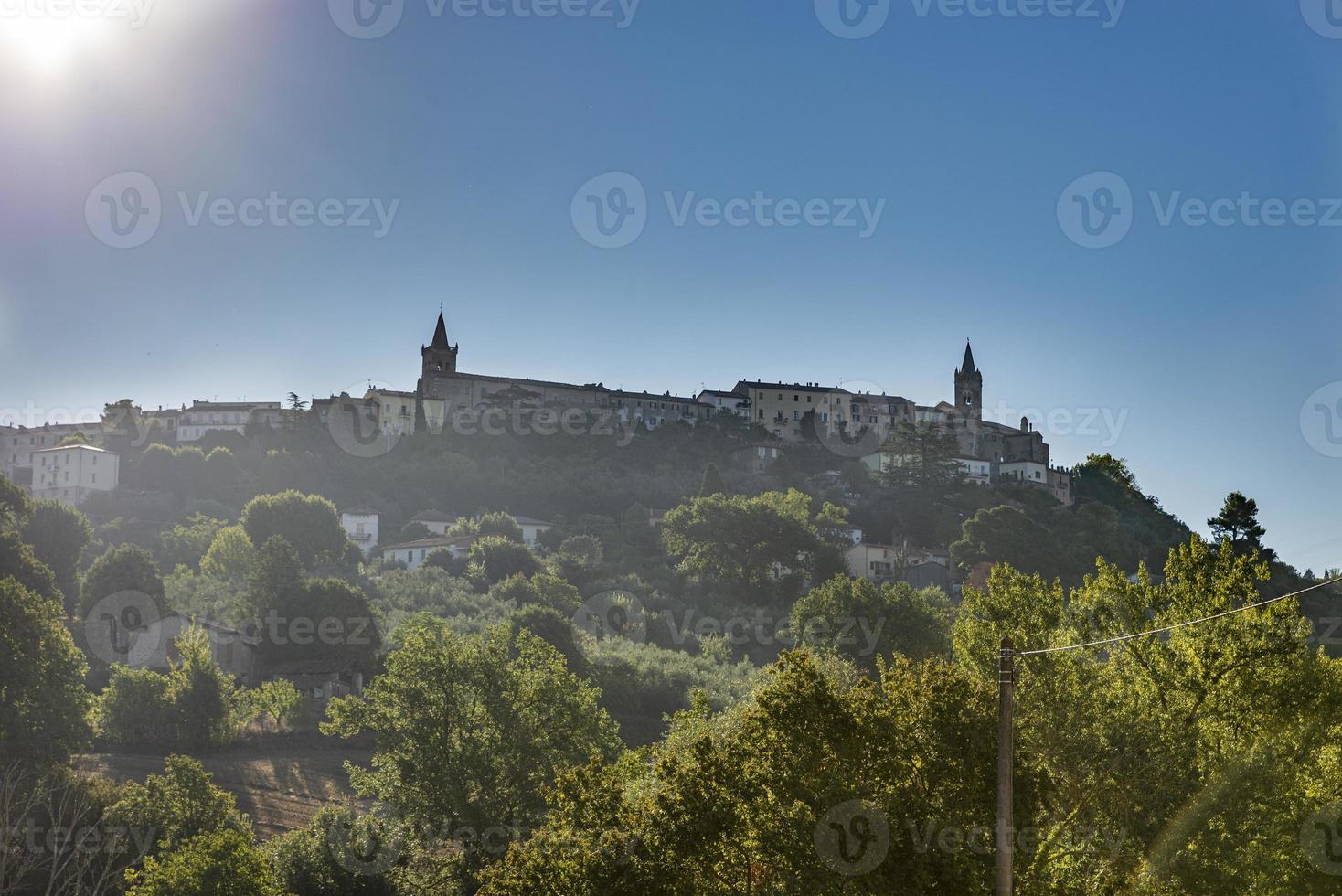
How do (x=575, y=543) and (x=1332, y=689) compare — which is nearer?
(x=1332, y=689)

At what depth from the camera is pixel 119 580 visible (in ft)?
213

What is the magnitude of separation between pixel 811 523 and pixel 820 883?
238 feet

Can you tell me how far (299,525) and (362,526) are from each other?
35.0 ft

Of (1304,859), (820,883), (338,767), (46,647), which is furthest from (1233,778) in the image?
(46,647)

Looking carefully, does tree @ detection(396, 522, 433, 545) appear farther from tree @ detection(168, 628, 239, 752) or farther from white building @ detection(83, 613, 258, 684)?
tree @ detection(168, 628, 239, 752)

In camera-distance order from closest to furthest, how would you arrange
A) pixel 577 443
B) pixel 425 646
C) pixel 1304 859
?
1. pixel 1304 859
2. pixel 425 646
3. pixel 577 443

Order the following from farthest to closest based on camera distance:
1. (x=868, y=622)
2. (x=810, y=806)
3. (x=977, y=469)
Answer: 1. (x=977, y=469)
2. (x=868, y=622)
3. (x=810, y=806)

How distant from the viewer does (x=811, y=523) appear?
88562mm

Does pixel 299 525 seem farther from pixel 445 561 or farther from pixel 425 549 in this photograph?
pixel 445 561

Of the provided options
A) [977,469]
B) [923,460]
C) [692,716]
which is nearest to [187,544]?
[923,460]

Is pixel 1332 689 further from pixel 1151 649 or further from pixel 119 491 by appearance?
pixel 119 491

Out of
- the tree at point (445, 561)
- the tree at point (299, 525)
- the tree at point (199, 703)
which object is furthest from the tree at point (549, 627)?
the tree at point (299, 525)

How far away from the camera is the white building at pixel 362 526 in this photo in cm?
9238

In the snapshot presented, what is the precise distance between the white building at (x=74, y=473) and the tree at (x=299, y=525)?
25.9m
